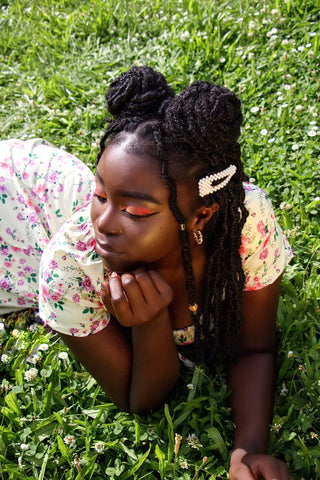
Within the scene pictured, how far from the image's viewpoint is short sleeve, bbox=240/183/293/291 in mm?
2273

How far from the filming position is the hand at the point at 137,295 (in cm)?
199

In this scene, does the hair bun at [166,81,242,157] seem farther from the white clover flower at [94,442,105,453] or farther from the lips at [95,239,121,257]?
the white clover flower at [94,442,105,453]

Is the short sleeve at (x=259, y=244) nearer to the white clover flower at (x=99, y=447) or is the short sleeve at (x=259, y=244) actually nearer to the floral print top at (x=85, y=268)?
the floral print top at (x=85, y=268)

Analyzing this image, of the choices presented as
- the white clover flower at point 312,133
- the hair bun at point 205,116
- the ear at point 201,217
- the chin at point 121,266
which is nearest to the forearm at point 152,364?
the chin at point 121,266

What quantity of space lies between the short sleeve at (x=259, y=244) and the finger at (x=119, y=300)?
0.55m

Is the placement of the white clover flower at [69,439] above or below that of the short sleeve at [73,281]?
below

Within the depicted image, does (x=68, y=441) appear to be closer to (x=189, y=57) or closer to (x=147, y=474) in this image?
(x=147, y=474)

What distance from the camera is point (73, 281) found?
2193 millimetres

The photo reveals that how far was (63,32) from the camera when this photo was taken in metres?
4.98

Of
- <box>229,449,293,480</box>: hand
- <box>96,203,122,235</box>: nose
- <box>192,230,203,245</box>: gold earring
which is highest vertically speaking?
<box>96,203,122,235</box>: nose

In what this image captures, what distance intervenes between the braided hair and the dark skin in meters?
0.04

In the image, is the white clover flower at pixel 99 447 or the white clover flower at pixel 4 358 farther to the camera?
the white clover flower at pixel 4 358

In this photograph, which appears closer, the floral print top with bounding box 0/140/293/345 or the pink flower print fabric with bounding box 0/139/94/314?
the floral print top with bounding box 0/140/293/345

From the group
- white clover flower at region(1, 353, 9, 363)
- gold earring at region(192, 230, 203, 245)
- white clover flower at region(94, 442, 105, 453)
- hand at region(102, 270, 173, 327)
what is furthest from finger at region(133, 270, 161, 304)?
white clover flower at region(1, 353, 9, 363)
